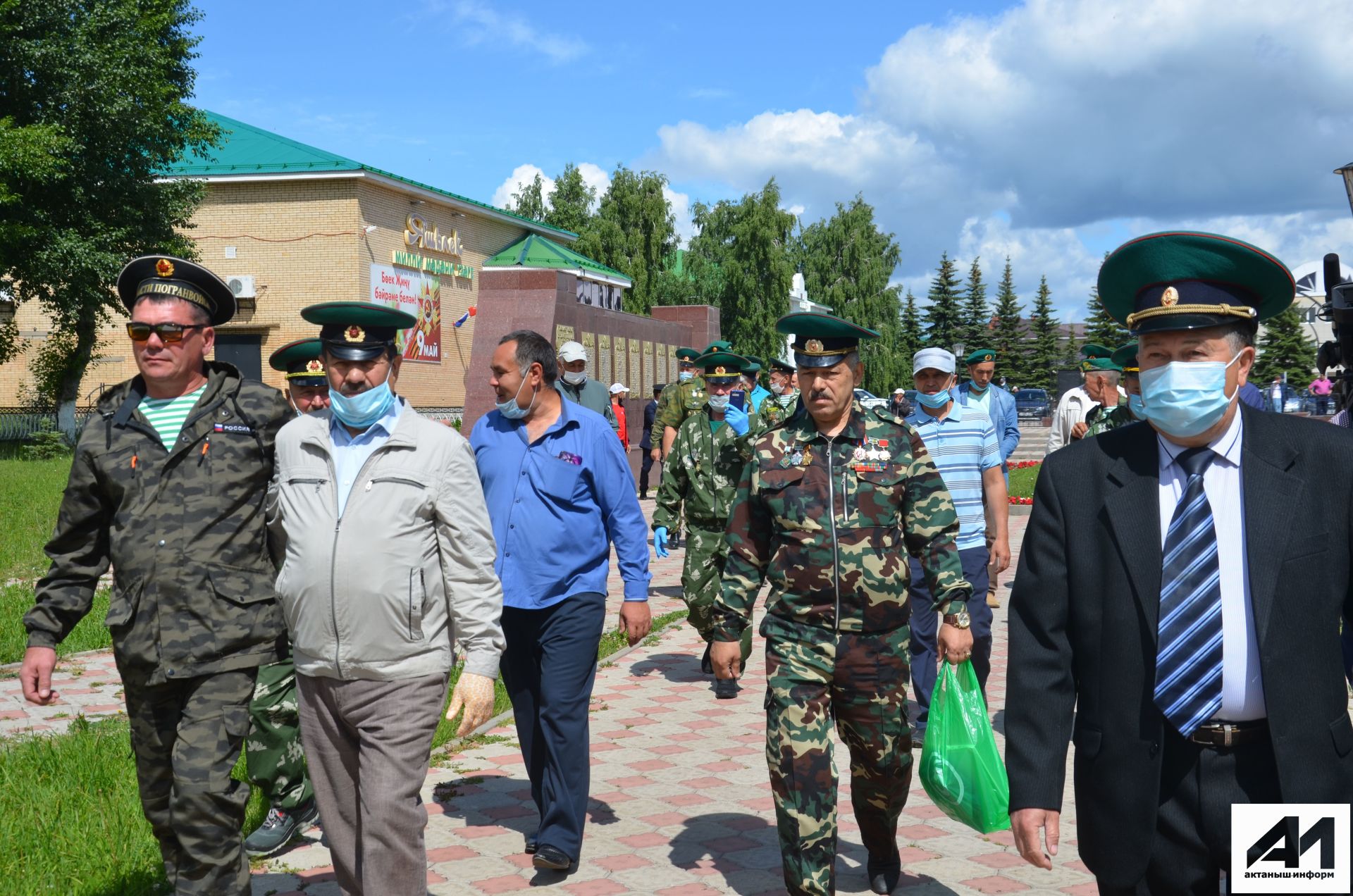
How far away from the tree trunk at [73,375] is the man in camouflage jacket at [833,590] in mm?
35241

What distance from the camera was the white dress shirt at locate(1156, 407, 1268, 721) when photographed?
2842 mm

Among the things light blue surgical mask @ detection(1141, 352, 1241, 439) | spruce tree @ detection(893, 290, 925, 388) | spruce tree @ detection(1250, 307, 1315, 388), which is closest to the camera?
light blue surgical mask @ detection(1141, 352, 1241, 439)

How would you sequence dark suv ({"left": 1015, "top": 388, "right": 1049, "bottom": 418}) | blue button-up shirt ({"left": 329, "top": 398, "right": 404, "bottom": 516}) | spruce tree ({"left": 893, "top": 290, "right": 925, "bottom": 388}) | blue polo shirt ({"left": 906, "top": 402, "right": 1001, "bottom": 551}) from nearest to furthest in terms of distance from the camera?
blue button-up shirt ({"left": 329, "top": 398, "right": 404, "bottom": 516})
blue polo shirt ({"left": 906, "top": 402, "right": 1001, "bottom": 551})
dark suv ({"left": 1015, "top": 388, "right": 1049, "bottom": 418})
spruce tree ({"left": 893, "top": 290, "right": 925, "bottom": 388})

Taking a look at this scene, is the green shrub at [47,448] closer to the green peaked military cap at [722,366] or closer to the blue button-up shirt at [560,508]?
the green peaked military cap at [722,366]

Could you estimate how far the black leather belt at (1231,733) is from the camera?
9.30ft

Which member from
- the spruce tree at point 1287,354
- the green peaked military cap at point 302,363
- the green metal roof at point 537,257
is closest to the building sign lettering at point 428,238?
the green metal roof at point 537,257

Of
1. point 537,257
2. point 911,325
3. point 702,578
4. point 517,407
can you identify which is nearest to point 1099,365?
point 702,578

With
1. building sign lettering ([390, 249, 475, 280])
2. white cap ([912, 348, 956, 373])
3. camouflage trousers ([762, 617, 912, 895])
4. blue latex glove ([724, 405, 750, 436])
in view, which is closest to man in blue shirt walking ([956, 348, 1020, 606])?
blue latex glove ([724, 405, 750, 436])

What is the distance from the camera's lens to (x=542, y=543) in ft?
18.5

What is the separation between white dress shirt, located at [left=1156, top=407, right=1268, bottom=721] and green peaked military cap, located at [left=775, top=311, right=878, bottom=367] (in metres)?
2.07

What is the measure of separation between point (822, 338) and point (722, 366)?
584 cm

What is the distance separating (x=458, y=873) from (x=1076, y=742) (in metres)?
3.26

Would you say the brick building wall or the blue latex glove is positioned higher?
the brick building wall

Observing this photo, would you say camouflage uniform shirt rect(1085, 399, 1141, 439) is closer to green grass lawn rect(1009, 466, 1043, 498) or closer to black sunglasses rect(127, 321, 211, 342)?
black sunglasses rect(127, 321, 211, 342)
